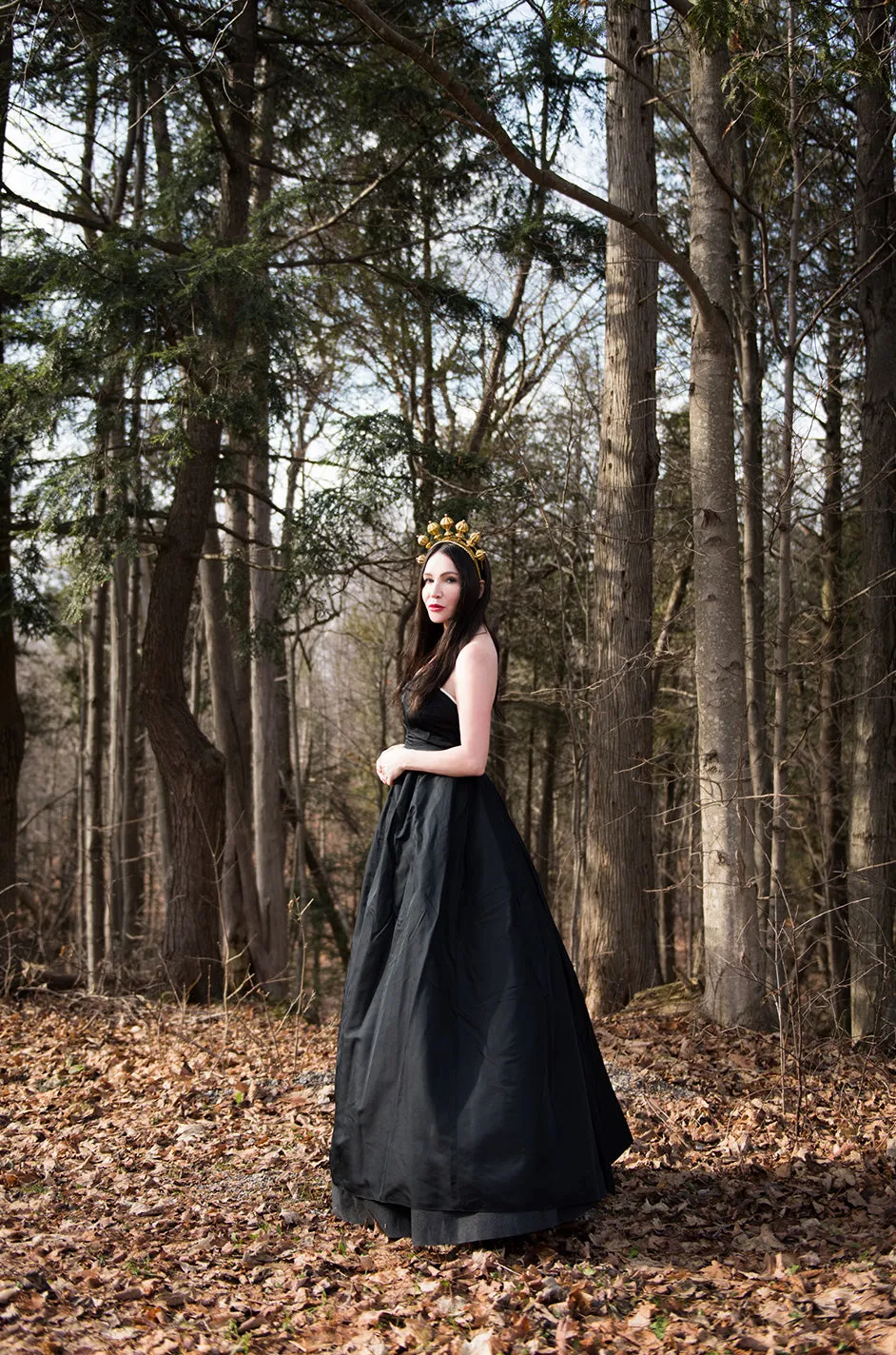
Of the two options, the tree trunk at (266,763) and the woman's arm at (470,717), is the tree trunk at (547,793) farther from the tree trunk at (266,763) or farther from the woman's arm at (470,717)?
the woman's arm at (470,717)

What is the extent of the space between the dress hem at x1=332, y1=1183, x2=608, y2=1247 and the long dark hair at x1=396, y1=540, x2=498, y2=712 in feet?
5.21

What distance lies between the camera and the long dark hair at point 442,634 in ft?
12.6

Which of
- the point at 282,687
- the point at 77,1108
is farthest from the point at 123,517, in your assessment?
the point at 282,687

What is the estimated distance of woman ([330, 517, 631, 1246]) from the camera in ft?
10.9

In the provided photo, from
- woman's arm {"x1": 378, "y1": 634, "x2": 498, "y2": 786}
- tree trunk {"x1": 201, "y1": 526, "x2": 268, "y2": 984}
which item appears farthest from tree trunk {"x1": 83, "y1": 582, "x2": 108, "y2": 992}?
woman's arm {"x1": 378, "y1": 634, "x2": 498, "y2": 786}

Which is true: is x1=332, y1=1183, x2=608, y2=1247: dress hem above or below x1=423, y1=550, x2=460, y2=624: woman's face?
below

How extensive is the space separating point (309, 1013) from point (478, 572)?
5.98 meters

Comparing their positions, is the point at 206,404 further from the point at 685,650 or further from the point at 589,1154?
the point at 589,1154

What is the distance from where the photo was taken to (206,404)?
6699 millimetres

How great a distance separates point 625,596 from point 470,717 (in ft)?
12.0

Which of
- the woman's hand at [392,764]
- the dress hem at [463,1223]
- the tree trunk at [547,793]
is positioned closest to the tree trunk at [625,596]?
the woman's hand at [392,764]

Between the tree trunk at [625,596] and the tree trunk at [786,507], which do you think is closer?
the tree trunk at [786,507]

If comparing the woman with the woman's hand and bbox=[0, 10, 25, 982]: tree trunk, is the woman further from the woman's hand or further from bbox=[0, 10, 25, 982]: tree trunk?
bbox=[0, 10, 25, 982]: tree trunk

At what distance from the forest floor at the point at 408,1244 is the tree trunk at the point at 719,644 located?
16.8 inches
